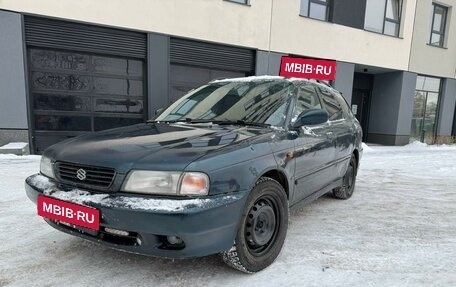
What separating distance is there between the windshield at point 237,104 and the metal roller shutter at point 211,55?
6007mm

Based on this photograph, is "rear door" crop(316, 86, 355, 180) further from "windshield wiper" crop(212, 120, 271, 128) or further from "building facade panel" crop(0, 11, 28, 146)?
"building facade panel" crop(0, 11, 28, 146)

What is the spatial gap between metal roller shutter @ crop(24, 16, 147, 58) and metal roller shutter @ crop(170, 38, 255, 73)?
967 millimetres

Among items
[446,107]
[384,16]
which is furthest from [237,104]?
[446,107]

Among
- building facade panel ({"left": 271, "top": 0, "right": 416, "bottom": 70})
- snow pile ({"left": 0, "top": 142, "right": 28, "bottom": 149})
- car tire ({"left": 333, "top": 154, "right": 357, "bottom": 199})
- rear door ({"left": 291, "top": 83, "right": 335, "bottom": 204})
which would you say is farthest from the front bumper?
building facade panel ({"left": 271, "top": 0, "right": 416, "bottom": 70})

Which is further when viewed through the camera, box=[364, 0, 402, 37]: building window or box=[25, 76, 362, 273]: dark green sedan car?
box=[364, 0, 402, 37]: building window

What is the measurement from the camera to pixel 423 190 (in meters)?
5.92

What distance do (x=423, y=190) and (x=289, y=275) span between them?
4.39m

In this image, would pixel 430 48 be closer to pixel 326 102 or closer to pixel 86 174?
pixel 326 102

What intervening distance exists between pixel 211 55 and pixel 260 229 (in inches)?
323

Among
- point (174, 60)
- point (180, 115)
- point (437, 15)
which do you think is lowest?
point (180, 115)

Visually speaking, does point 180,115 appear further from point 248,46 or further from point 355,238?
point 248,46

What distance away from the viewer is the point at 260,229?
270 cm

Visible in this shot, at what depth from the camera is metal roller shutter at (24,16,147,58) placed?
790cm

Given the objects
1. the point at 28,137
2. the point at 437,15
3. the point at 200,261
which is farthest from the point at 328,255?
the point at 437,15
